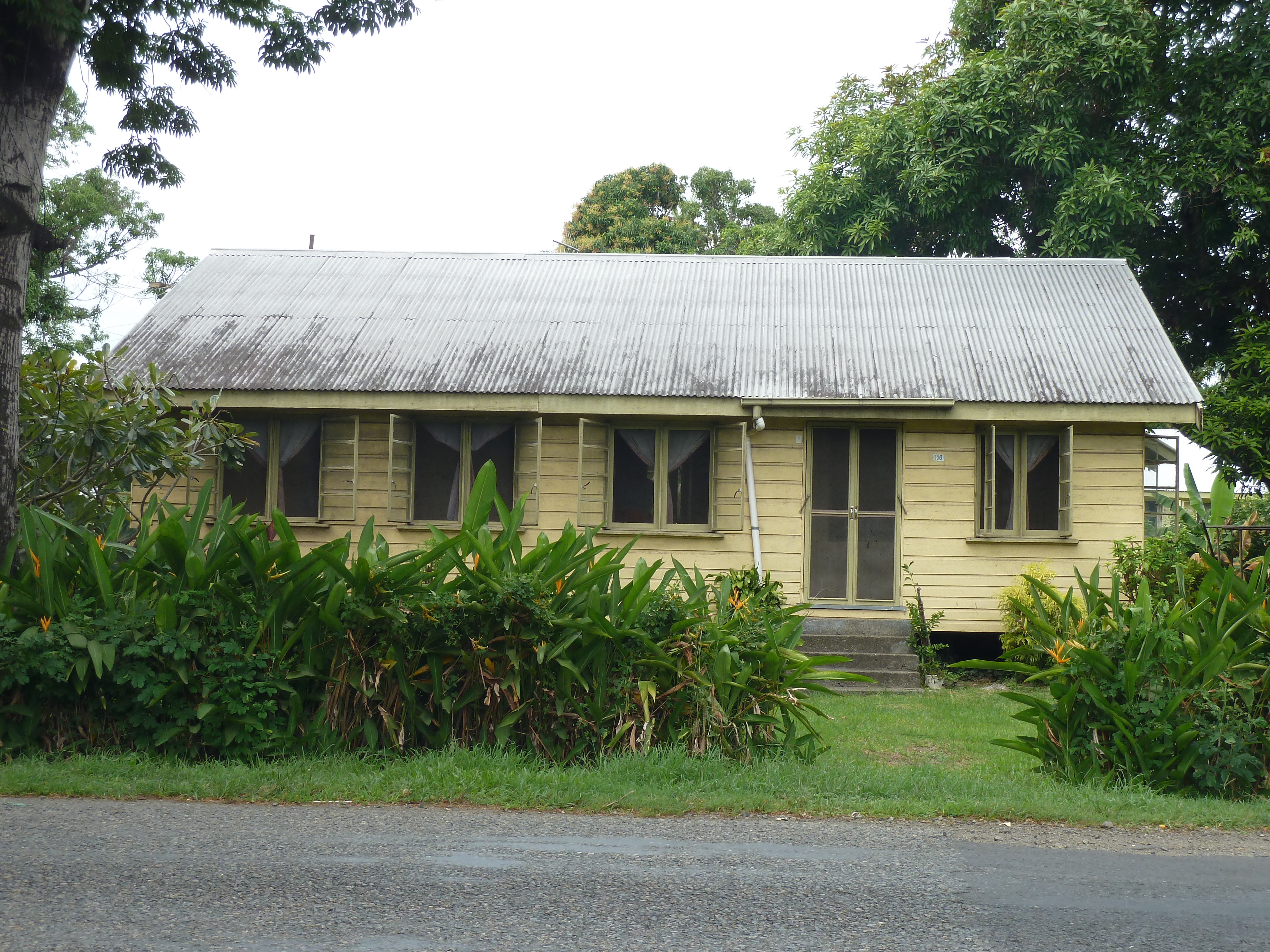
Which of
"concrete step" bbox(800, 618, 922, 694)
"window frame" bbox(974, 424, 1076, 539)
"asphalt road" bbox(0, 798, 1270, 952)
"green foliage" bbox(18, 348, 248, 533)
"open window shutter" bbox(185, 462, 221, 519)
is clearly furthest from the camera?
"open window shutter" bbox(185, 462, 221, 519)

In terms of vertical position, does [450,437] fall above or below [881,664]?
above

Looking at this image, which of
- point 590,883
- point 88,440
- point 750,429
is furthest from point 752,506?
point 590,883

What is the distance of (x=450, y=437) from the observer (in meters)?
13.2

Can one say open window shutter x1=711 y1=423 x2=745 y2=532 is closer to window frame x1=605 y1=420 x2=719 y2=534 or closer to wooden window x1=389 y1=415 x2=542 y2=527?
window frame x1=605 y1=420 x2=719 y2=534

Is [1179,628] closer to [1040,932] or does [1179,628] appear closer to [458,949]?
[1040,932]

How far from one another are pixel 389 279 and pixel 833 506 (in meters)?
7.05

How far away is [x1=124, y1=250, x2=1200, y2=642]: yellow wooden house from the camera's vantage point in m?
12.4

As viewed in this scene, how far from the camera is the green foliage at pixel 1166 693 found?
19.5 feet

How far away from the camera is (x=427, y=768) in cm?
584

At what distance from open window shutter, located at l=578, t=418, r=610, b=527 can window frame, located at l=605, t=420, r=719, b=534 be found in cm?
4

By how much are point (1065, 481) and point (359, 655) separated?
8.91 meters

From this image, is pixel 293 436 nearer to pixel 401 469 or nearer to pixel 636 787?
pixel 401 469

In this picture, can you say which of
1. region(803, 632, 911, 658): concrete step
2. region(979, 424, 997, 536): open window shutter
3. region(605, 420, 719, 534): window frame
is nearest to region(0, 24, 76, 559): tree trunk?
region(605, 420, 719, 534): window frame

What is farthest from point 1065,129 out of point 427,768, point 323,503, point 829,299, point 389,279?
point 427,768
